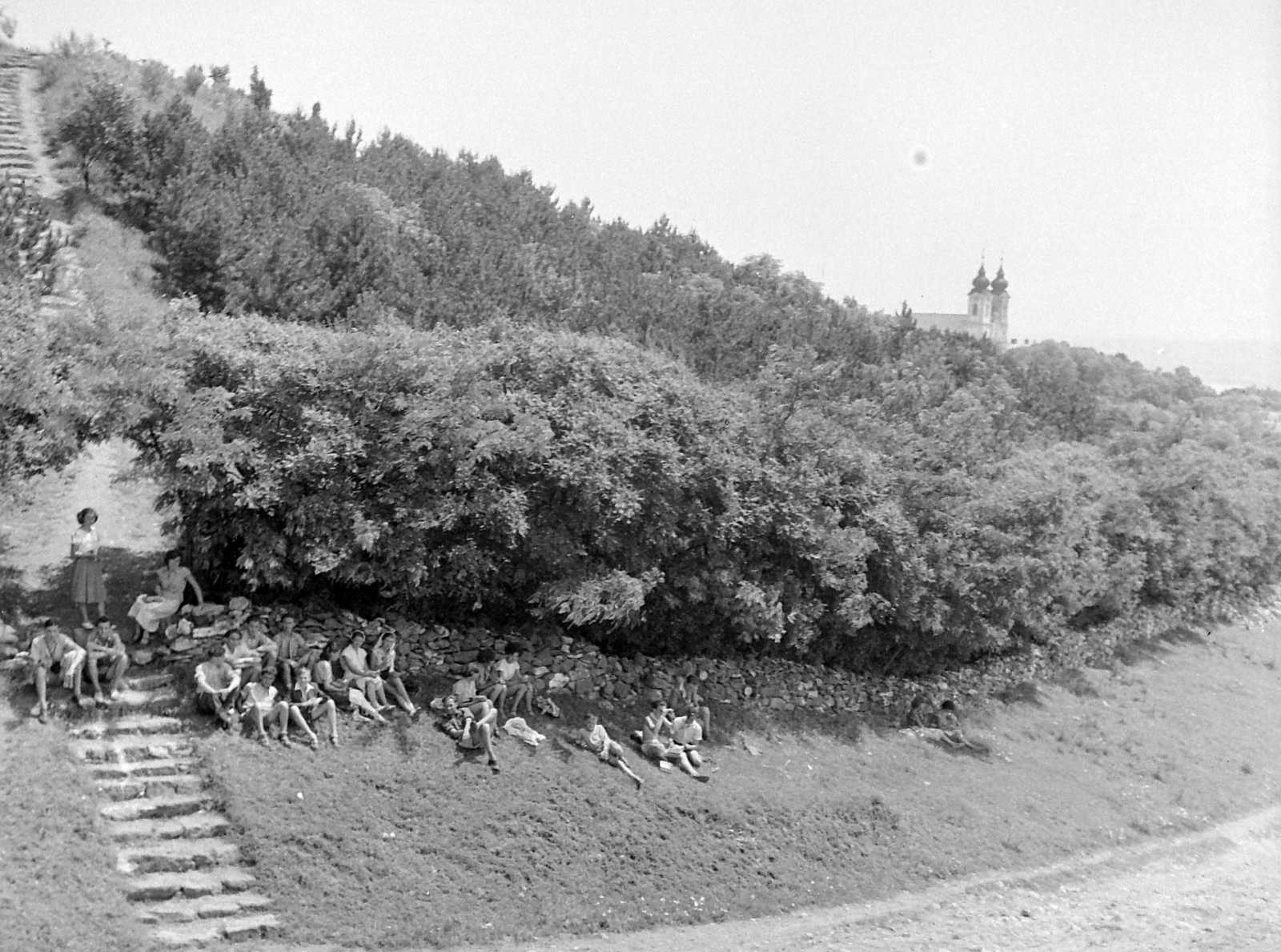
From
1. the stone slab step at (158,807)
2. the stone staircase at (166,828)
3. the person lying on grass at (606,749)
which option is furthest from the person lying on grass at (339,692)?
the person lying on grass at (606,749)

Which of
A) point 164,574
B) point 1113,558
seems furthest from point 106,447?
point 1113,558

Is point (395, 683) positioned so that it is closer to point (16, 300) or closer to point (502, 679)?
point (502, 679)

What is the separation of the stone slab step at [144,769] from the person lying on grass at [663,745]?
6497mm

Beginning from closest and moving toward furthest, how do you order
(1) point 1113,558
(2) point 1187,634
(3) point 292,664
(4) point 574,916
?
(4) point 574,916 → (3) point 292,664 → (1) point 1113,558 → (2) point 1187,634

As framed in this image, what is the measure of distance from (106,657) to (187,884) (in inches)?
134

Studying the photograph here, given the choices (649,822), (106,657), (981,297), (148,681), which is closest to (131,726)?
(148,681)

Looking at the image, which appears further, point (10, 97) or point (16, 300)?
point (10, 97)

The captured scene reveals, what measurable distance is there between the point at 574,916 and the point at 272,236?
647 inches

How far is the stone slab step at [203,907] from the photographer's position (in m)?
12.3

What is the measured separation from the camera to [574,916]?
14.5m

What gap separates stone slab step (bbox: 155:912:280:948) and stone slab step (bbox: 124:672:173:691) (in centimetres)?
365

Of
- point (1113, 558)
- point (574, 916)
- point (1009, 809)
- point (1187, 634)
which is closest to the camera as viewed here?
point (574, 916)

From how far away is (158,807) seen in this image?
1346 cm

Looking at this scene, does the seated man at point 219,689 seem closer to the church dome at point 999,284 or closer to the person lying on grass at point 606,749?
the person lying on grass at point 606,749
